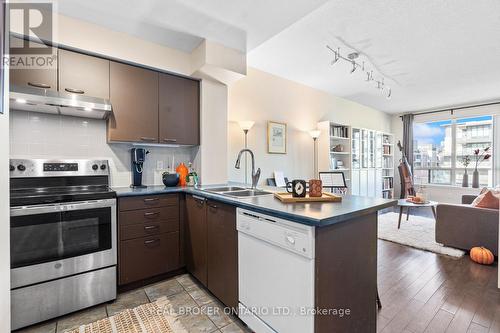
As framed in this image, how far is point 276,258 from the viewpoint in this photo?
1.33 meters

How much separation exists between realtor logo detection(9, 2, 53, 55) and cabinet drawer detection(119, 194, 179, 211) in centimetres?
145

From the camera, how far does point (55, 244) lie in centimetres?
175

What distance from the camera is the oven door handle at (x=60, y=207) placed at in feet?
5.26

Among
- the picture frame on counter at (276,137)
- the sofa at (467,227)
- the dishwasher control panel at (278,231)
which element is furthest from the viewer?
the picture frame on counter at (276,137)

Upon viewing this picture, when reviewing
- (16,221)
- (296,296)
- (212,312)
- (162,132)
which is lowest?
(212,312)

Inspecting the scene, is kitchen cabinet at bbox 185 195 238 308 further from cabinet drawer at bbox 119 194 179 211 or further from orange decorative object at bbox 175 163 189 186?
orange decorative object at bbox 175 163 189 186

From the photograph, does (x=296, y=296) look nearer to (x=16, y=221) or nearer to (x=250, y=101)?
(x=16, y=221)

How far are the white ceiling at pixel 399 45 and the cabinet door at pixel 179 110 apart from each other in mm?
1055

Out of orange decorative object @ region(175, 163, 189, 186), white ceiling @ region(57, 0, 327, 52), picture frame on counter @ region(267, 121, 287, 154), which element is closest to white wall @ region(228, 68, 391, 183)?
picture frame on counter @ region(267, 121, 287, 154)

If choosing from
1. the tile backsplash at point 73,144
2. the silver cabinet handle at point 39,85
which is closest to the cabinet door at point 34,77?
the silver cabinet handle at point 39,85

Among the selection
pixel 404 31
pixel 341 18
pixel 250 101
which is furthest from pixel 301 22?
pixel 250 101

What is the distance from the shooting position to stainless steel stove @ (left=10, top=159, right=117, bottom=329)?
162 centimetres

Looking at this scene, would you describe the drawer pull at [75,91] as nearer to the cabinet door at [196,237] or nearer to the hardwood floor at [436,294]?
the cabinet door at [196,237]

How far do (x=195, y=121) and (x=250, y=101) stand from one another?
120 cm
